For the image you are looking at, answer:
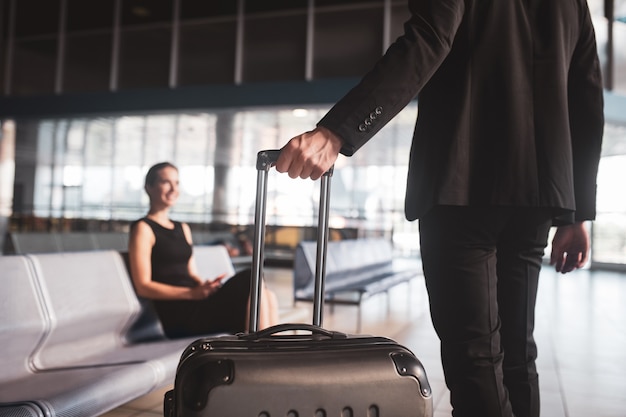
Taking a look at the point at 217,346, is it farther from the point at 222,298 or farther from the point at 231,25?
the point at 231,25

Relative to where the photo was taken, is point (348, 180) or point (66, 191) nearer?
point (348, 180)

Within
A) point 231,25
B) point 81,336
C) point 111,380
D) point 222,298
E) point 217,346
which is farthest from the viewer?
point 231,25

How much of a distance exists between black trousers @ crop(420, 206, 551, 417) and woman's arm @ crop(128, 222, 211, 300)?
6.30 feet

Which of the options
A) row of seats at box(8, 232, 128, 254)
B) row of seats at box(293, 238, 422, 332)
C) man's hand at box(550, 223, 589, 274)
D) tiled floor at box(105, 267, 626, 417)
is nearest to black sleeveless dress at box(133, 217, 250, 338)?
tiled floor at box(105, 267, 626, 417)

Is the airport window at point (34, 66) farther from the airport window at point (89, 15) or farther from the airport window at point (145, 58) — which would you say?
the airport window at point (145, 58)

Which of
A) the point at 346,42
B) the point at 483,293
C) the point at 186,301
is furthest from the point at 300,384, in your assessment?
the point at 346,42

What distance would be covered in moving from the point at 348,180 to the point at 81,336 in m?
16.4

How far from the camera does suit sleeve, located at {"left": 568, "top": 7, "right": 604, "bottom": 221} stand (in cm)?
→ 157

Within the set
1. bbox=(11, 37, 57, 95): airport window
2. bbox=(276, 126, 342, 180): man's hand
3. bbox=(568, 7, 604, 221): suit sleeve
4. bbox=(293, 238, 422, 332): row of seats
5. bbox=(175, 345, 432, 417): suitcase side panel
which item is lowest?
bbox=(293, 238, 422, 332): row of seats

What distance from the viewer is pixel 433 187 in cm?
136

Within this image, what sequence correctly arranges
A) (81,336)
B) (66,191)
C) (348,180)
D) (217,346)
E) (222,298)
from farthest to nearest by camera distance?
1. (66,191)
2. (348,180)
3. (222,298)
4. (81,336)
5. (217,346)

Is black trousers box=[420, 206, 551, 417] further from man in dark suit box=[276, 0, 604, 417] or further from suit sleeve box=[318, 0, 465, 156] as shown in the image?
suit sleeve box=[318, 0, 465, 156]

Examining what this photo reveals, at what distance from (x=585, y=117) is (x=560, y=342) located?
386cm

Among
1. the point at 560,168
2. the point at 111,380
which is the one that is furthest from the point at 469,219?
the point at 111,380
